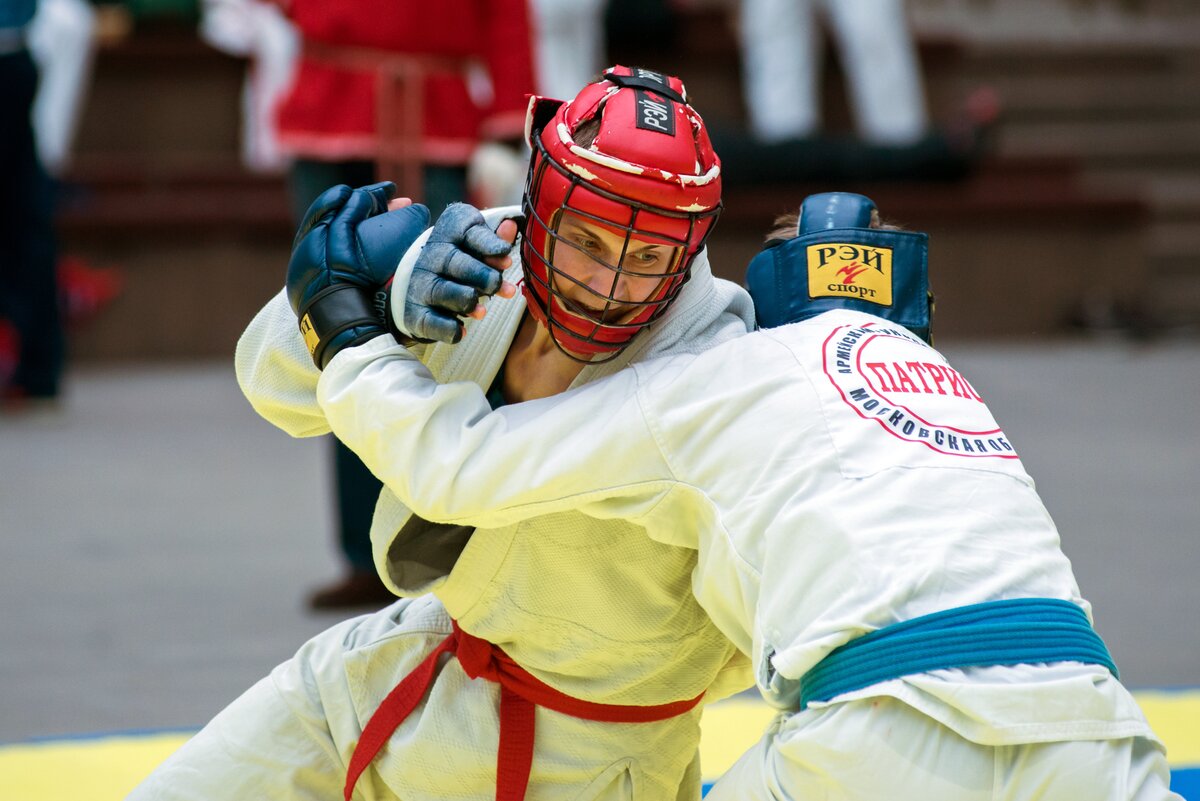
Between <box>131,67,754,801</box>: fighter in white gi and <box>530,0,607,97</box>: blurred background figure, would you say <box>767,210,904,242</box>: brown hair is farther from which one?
<box>530,0,607,97</box>: blurred background figure

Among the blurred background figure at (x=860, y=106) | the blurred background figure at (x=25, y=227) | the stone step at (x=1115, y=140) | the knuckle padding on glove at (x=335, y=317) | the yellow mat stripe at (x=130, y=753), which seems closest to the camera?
the knuckle padding on glove at (x=335, y=317)

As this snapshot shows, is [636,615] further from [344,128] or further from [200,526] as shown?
[200,526]

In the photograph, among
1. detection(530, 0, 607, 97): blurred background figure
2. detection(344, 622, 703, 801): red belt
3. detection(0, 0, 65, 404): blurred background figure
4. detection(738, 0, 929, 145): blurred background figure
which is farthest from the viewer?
detection(738, 0, 929, 145): blurred background figure

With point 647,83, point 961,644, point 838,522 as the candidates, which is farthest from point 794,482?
point 647,83

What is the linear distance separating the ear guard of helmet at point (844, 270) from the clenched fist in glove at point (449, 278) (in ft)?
1.16

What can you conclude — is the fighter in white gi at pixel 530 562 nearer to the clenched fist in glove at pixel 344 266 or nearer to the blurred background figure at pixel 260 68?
the clenched fist in glove at pixel 344 266

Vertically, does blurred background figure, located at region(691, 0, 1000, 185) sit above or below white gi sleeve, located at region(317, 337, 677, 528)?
below

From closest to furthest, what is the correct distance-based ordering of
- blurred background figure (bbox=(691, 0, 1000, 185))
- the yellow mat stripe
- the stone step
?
the yellow mat stripe, blurred background figure (bbox=(691, 0, 1000, 185)), the stone step

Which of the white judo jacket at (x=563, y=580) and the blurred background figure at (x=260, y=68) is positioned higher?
the white judo jacket at (x=563, y=580)

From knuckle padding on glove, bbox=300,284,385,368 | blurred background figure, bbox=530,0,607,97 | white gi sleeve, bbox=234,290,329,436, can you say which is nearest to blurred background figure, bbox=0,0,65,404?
blurred background figure, bbox=530,0,607,97

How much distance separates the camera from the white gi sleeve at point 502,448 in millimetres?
1610

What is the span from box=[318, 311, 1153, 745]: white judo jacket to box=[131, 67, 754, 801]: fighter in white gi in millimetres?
80

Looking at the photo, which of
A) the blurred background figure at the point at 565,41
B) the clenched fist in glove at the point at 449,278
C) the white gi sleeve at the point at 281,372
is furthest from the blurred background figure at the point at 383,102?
the blurred background figure at the point at 565,41

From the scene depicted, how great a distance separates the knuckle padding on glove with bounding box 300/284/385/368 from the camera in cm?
172
